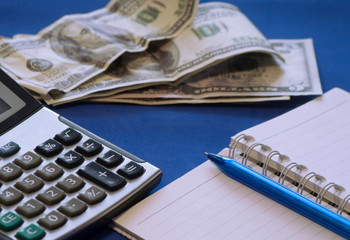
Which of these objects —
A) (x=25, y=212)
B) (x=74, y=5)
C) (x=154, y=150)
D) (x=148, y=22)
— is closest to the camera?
(x=25, y=212)

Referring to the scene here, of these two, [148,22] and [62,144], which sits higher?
[148,22]

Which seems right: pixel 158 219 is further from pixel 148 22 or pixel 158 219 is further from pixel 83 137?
pixel 148 22

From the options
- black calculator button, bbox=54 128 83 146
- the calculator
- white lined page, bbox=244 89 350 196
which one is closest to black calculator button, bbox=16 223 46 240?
the calculator

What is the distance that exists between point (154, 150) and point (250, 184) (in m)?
0.13

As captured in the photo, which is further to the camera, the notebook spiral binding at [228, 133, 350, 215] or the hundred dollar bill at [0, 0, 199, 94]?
the hundred dollar bill at [0, 0, 199, 94]

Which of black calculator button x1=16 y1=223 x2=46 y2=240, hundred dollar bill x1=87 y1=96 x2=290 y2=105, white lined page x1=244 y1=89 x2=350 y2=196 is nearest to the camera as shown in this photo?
black calculator button x1=16 y1=223 x2=46 y2=240

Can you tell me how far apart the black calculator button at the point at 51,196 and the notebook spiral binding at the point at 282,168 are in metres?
0.17

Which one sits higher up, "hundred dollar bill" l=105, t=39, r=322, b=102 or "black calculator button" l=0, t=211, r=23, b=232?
"hundred dollar bill" l=105, t=39, r=322, b=102

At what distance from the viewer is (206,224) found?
0.47m

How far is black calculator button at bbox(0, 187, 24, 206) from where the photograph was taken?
448 mm

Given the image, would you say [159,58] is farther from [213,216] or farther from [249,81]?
[213,216]

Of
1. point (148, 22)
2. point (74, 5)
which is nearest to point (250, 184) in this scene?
point (148, 22)

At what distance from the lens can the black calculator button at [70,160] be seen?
1.61ft

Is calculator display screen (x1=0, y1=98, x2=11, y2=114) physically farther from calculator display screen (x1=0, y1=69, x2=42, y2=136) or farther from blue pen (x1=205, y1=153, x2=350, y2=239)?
blue pen (x1=205, y1=153, x2=350, y2=239)
